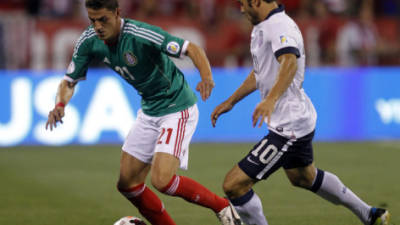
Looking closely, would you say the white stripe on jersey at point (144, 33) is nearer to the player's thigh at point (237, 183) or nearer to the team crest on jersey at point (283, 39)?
the team crest on jersey at point (283, 39)

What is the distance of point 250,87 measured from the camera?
5.81 metres

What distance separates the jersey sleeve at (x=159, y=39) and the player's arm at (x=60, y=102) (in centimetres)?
70

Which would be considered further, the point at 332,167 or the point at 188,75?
the point at 188,75

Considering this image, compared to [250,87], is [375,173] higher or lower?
lower

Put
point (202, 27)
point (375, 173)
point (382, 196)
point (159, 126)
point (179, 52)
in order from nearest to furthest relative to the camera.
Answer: point (179, 52) < point (159, 126) < point (382, 196) < point (375, 173) < point (202, 27)

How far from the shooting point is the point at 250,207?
5.50 m

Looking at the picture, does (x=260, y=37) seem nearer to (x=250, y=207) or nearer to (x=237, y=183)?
(x=237, y=183)

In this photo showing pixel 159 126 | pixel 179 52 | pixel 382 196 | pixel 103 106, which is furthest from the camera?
pixel 103 106

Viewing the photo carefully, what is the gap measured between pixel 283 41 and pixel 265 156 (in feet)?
2.72

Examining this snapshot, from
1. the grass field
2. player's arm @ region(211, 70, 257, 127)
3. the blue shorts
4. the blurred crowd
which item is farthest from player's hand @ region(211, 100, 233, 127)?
the blurred crowd

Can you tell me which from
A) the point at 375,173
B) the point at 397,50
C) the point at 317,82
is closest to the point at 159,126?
the point at 375,173

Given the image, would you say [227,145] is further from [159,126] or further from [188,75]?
[159,126]

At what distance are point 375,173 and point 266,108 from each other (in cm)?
542

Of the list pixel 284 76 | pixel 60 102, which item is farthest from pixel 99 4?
pixel 284 76
